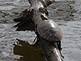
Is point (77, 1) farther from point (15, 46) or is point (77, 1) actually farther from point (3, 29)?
point (15, 46)

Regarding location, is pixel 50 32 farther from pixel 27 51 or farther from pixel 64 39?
pixel 64 39

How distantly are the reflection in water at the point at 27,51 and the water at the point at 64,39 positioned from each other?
80 mm

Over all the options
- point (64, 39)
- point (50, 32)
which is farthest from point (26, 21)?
point (50, 32)

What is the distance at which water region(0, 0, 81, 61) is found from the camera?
6977mm

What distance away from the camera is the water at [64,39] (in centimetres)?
698

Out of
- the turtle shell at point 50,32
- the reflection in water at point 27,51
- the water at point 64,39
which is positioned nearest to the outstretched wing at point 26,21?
the reflection in water at point 27,51

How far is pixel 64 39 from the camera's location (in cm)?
815

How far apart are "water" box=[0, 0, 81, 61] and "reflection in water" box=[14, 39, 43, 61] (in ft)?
0.26

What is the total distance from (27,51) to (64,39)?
4.97 ft

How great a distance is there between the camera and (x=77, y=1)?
13.2m

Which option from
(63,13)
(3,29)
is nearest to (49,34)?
(3,29)

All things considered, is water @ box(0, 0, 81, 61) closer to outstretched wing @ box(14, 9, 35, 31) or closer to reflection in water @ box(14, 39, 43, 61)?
reflection in water @ box(14, 39, 43, 61)

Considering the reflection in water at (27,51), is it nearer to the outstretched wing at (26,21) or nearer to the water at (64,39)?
the water at (64,39)

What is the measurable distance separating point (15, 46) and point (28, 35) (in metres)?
1.14
